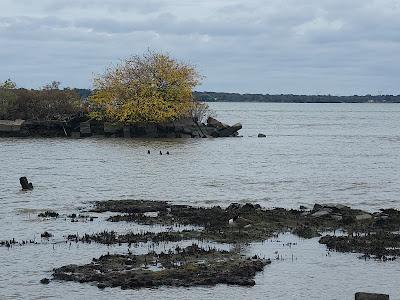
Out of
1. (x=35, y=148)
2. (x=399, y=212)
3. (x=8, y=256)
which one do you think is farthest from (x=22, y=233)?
(x=35, y=148)

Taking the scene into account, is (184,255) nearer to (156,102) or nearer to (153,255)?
(153,255)

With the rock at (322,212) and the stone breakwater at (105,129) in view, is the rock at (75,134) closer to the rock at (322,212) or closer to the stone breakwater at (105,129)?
the stone breakwater at (105,129)

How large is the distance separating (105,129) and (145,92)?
532 centimetres

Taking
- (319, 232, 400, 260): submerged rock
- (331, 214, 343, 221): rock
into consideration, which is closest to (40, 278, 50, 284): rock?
(319, 232, 400, 260): submerged rock

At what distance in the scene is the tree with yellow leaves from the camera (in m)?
71.9

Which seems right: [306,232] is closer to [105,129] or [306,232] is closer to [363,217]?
[363,217]

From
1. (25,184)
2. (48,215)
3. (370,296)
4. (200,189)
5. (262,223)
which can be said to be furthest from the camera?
(200,189)

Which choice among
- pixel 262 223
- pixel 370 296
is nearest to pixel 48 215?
pixel 262 223

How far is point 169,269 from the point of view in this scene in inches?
693

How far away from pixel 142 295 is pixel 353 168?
1284 inches

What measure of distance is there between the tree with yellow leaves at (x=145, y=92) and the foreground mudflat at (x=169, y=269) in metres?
52.8

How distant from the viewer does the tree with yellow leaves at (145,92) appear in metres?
71.9

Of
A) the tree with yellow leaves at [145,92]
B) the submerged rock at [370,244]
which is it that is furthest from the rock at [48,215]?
the tree with yellow leaves at [145,92]

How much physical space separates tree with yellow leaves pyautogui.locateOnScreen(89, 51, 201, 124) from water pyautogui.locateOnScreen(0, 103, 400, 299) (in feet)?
16.8
